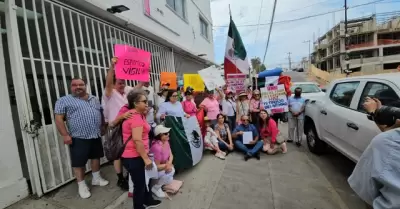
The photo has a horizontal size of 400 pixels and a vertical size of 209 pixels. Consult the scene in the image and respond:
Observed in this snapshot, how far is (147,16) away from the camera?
649 centimetres

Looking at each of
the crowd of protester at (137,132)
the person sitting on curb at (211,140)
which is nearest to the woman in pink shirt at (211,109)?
the crowd of protester at (137,132)

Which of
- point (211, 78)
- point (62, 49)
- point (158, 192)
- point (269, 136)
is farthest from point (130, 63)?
point (269, 136)

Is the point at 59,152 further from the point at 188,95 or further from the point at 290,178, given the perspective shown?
the point at 290,178

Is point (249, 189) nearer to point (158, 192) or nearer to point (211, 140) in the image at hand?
point (158, 192)

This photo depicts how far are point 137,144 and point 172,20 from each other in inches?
267

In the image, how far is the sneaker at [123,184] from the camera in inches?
135

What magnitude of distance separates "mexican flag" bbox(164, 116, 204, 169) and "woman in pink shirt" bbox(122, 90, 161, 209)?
4.75ft

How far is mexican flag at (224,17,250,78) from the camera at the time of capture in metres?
7.11

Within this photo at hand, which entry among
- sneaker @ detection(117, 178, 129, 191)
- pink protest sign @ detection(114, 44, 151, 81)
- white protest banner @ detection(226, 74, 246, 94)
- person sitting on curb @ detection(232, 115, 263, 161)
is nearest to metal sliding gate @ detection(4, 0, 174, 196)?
sneaker @ detection(117, 178, 129, 191)

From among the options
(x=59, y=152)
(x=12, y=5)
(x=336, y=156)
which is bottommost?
(x=336, y=156)

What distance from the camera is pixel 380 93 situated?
304 centimetres

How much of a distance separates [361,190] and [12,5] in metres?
3.86

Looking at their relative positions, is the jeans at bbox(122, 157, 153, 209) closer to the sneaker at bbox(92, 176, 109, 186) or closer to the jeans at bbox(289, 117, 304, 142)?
the sneaker at bbox(92, 176, 109, 186)

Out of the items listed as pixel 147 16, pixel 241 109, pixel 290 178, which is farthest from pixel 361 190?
pixel 147 16
